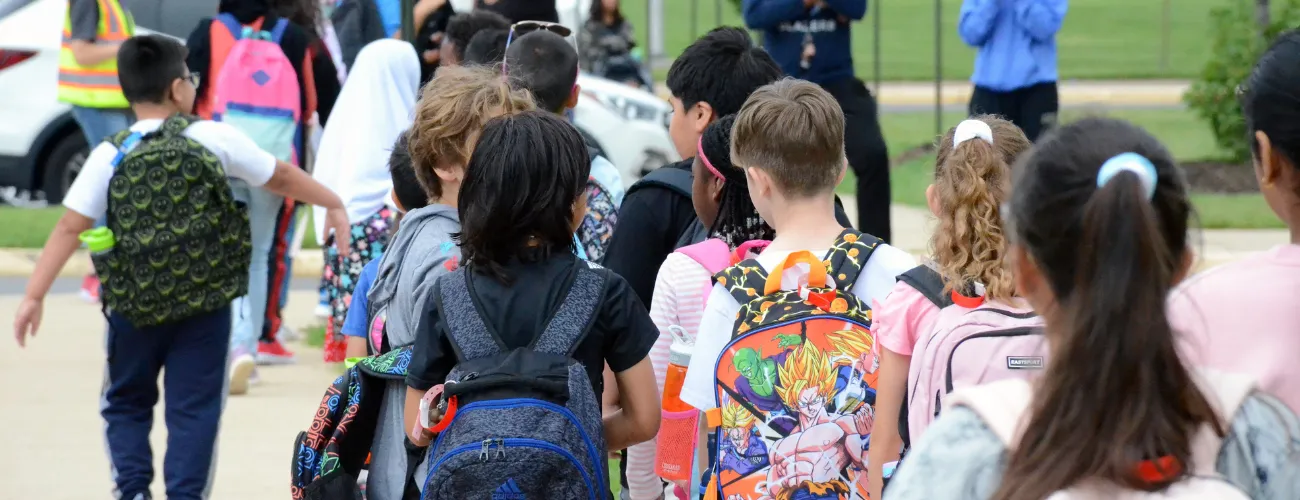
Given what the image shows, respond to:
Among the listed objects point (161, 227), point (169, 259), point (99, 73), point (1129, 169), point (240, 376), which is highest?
point (1129, 169)

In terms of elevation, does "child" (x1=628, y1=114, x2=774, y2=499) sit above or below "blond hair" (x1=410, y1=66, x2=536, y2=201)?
below

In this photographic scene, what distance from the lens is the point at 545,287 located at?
2930 millimetres

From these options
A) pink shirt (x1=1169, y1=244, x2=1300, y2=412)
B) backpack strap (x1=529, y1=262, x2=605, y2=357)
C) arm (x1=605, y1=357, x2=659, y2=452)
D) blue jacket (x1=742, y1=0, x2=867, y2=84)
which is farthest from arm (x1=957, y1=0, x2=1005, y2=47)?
pink shirt (x1=1169, y1=244, x2=1300, y2=412)

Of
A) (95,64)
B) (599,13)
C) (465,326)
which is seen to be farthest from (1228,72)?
(465,326)

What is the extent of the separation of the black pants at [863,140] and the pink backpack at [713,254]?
3777mm

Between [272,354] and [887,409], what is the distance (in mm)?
5149

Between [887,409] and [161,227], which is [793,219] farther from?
[161,227]

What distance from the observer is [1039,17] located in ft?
26.6

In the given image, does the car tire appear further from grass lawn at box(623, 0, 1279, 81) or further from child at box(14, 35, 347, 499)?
grass lawn at box(623, 0, 1279, 81)

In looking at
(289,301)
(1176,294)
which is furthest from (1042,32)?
(1176,294)

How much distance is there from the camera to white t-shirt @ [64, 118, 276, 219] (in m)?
4.72

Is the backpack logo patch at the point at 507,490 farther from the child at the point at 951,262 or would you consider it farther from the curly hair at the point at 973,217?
the curly hair at the point at 973,217

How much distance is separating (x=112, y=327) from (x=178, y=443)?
0.43 meters

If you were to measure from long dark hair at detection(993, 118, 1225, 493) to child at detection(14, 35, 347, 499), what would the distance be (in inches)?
141
